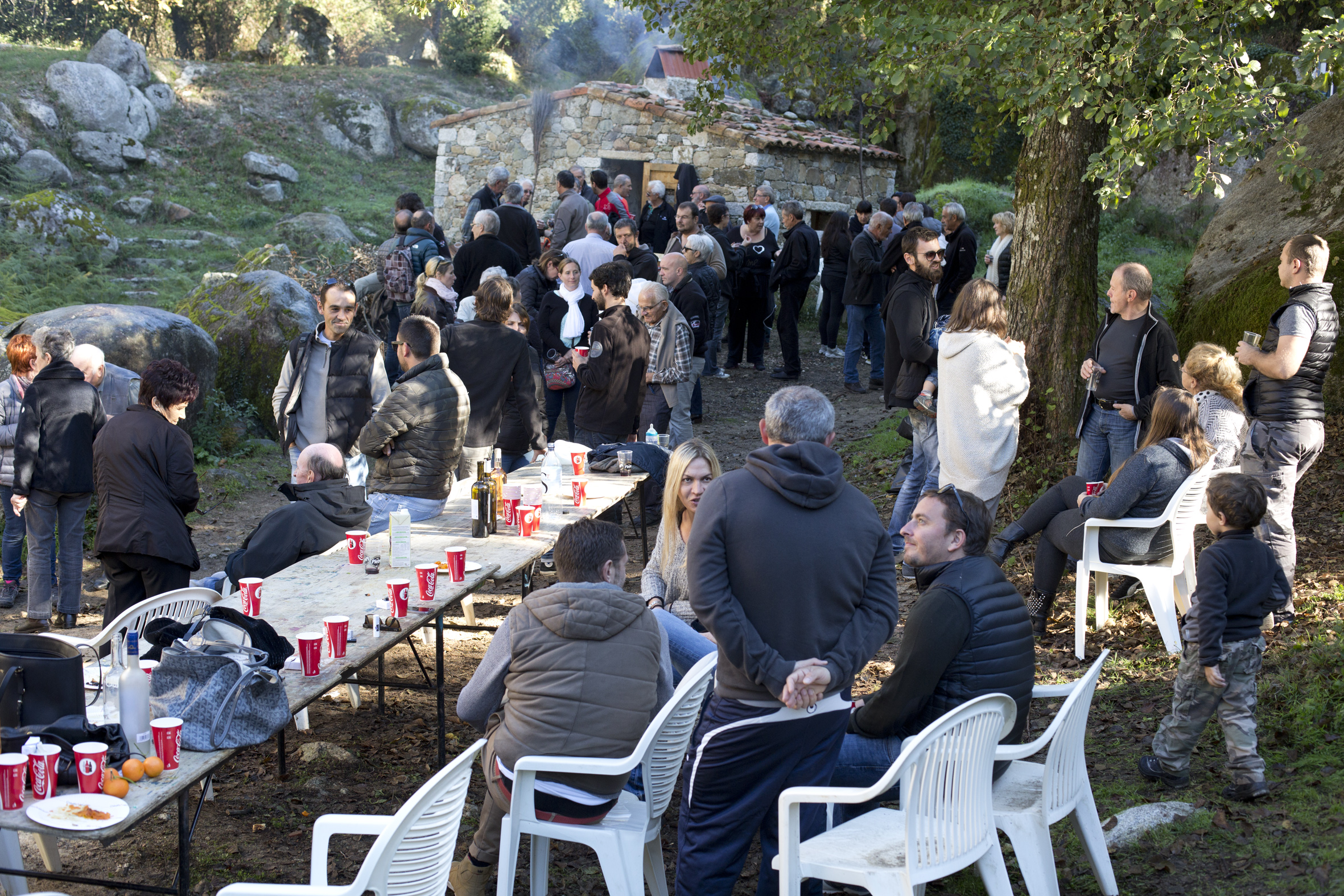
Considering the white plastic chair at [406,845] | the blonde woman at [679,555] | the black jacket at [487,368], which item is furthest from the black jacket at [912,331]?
the white plastic chair at [406,845]

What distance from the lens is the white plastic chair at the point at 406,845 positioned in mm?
2459

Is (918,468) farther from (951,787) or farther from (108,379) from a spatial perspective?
(108,379)

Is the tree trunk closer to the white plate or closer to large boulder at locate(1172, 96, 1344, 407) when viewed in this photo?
large boulder at locate(1172, 96, 1344, 407)

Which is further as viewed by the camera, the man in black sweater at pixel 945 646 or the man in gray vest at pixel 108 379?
the man in gray vest at pixel 108 379

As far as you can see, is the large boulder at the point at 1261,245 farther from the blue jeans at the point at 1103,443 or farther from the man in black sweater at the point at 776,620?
the man in black sweater at the point at 776,620

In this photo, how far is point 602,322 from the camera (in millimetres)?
7066

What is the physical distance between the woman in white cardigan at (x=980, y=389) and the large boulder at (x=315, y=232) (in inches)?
602

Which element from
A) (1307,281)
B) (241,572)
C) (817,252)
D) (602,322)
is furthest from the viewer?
(817,252)

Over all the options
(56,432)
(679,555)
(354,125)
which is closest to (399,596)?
(679,555)

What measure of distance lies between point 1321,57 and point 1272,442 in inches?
75.7

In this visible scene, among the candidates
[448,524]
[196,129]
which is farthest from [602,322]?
[196,129]

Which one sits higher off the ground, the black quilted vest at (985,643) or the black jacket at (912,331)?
the black jacket at (912,331)

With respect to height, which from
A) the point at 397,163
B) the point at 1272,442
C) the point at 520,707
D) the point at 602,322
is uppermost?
the point at 397,163

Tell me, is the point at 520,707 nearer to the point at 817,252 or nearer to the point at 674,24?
the point at 674,24
